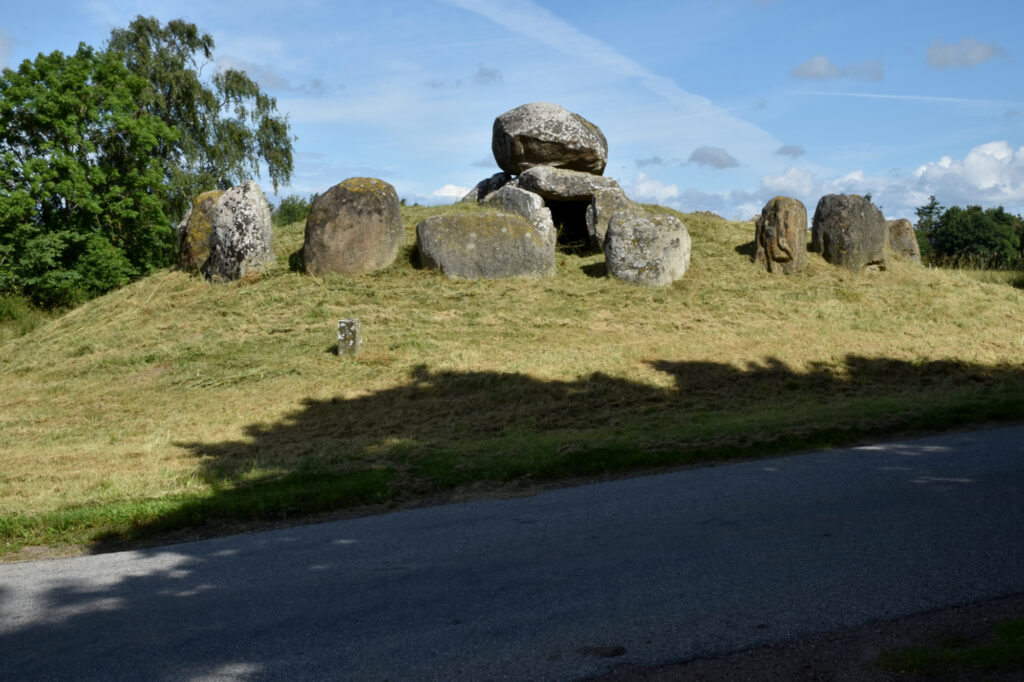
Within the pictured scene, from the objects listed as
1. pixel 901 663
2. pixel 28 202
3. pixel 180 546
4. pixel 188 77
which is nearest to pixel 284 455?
pixel 180 546

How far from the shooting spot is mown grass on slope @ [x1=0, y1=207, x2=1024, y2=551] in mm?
8469

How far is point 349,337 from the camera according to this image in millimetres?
14633

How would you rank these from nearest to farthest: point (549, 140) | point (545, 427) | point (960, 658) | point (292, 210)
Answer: point (960, 658) < point (545, 427) < point (549, 140) < point (292, 210)

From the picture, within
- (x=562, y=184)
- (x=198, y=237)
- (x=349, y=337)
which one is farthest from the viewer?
(x=562, y=184)

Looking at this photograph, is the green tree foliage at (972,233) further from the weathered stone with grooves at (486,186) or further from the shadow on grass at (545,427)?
the shadow on grass at (545,427)

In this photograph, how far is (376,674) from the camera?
13.0 feet

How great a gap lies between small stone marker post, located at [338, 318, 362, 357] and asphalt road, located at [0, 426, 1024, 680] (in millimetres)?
7931

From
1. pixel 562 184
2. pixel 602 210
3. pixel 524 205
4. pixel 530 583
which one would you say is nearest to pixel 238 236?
pixel 524 205

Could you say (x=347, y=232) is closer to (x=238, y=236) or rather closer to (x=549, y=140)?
(x=238, y=236)

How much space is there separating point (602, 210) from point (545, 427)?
35.9ft

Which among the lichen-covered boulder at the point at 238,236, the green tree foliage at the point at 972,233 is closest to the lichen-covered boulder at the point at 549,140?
the lichen-covered boulder at the point at 238,236

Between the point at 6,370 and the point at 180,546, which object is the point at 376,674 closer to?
the point at 180,546

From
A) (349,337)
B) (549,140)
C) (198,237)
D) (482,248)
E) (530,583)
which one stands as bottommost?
(530,583)

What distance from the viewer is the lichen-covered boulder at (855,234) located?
63.9 ft
